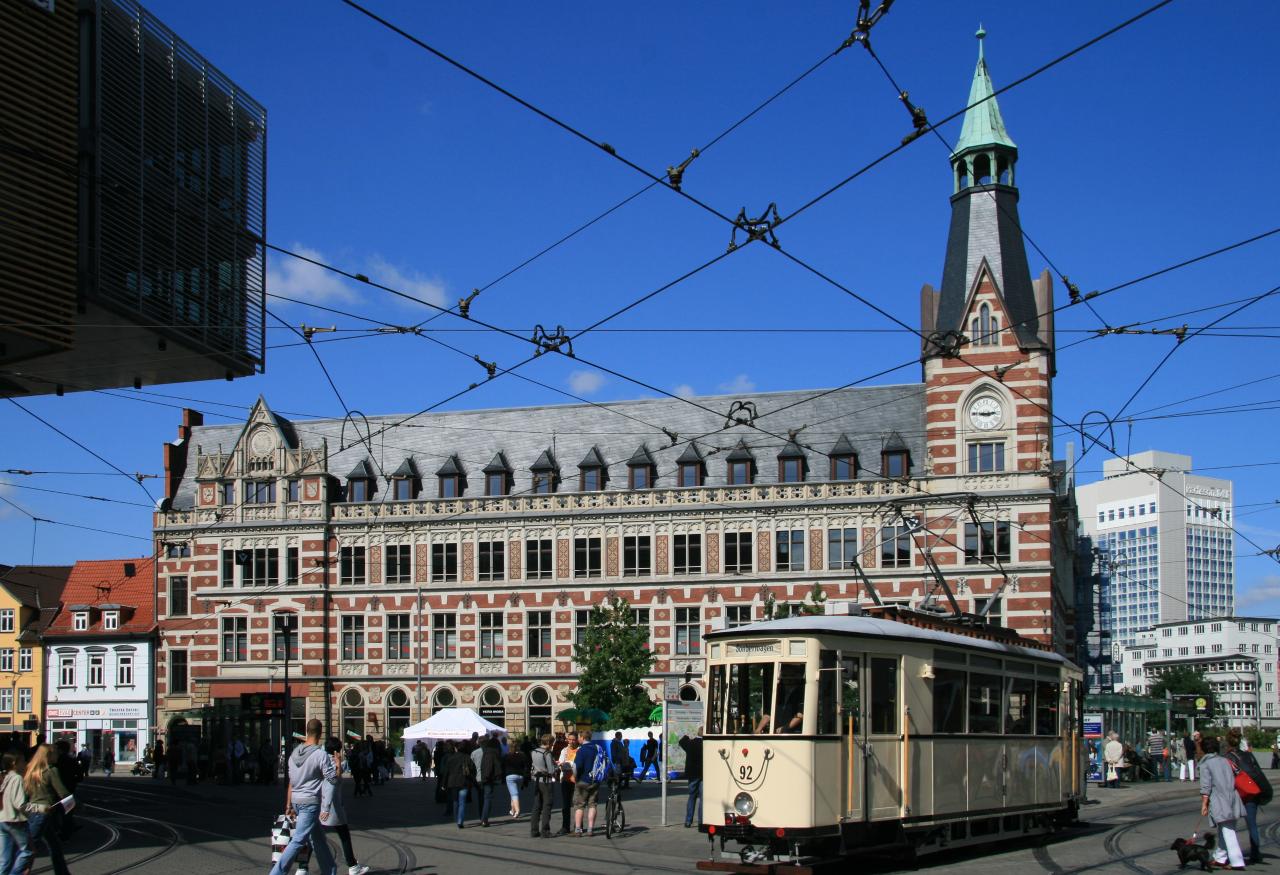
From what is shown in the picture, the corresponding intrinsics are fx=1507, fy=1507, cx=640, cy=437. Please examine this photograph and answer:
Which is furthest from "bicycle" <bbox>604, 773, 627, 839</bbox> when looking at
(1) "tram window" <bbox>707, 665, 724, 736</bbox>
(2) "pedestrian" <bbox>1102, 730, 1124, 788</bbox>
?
(2) "pedestrian" <bbox>1102, 730, 1124, 788</bbox>

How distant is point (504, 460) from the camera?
58062 millimetres

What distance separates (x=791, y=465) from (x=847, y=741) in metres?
38.9

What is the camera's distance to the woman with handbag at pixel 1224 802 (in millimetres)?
16453

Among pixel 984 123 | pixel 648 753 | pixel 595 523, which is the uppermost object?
pixel 984 123

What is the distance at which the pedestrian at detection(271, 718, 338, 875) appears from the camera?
45.7 feet

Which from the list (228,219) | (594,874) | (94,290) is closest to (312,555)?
(228,219)

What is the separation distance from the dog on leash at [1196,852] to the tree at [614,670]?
3343 centimetres

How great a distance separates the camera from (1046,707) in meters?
21.4

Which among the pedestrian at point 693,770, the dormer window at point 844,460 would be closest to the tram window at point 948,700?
the pedestrian at point 693,770

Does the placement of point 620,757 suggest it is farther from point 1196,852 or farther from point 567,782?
point 1196,852

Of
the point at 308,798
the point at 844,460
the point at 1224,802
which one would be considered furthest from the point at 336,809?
the point at 844,460

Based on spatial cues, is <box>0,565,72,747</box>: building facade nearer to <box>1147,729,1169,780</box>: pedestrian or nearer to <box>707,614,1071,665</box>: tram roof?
<box>1147,729,1169,780</box>: pedestrian

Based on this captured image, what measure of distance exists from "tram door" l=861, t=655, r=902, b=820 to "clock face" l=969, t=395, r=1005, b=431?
3531 centimetres

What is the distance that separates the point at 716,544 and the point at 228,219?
2927 centimetres
